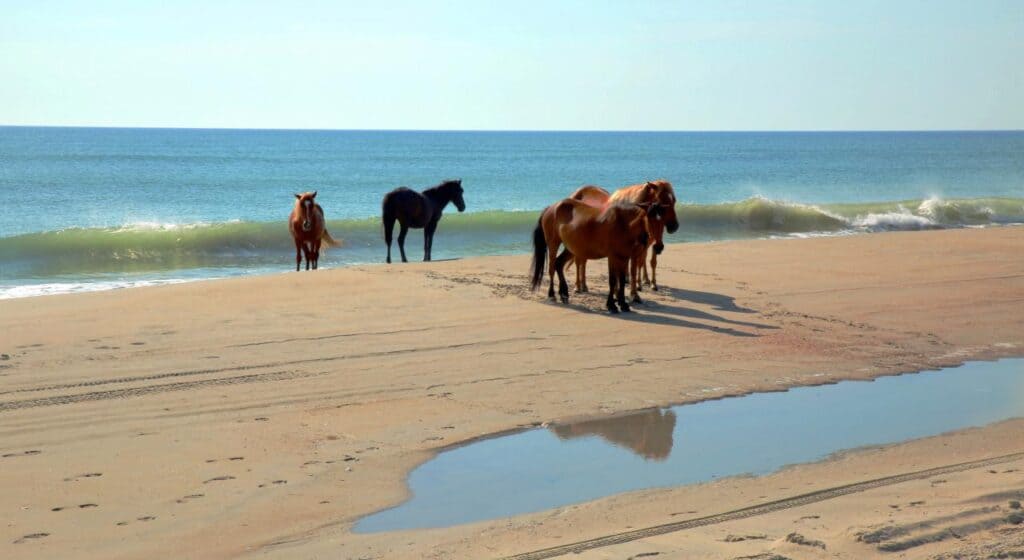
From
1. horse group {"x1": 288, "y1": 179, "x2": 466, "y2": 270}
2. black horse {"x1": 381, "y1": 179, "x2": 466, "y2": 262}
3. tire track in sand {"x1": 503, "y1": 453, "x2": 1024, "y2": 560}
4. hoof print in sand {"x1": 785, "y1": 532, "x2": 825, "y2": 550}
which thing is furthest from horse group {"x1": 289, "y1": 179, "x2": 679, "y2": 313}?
hoof print in sand {"x1": 785, "y1": 532, "x2": 825, "y2": 550}

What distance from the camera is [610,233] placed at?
11.4 m

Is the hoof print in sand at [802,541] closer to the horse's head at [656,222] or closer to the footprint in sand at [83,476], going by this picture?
the footprint in sand at [83,476]

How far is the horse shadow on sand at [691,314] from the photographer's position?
35.2ft

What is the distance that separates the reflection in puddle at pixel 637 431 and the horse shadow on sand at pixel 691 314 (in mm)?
3028

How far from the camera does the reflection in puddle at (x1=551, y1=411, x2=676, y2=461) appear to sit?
6.91 meters

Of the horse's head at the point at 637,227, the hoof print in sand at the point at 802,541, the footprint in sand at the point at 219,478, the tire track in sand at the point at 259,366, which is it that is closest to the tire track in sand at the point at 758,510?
the hoof print in sand at the point at 802,541

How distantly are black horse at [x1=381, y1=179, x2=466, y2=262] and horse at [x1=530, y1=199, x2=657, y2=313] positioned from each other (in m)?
5.46

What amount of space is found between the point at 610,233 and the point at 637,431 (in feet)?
14.2

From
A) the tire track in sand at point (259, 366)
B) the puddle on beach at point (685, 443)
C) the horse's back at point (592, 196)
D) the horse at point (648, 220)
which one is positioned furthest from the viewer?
the horse's back at point (592, 196)

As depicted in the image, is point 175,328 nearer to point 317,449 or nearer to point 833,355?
point 317,449

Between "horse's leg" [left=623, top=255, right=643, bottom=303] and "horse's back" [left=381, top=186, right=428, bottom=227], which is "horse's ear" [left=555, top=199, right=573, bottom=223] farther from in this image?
"horse's back" [left=381, top=186, right=428, bottom=227]

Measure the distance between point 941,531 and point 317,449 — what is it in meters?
3.53

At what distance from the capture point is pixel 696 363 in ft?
30.3

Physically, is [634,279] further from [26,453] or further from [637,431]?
[26,453]
